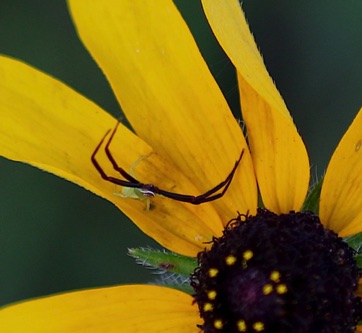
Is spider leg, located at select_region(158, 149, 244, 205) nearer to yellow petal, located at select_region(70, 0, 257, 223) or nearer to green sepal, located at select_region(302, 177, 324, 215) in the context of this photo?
yellow petal, located at select_region(70, 0, 257, 223)

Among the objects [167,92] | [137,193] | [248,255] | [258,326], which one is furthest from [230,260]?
[167,92]

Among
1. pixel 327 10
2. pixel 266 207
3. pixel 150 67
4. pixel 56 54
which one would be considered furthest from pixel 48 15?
pixel 266 207

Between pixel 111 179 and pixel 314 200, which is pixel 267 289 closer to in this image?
pixel 314 200

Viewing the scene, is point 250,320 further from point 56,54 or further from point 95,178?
point 56,54

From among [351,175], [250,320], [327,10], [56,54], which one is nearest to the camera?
[250,320]

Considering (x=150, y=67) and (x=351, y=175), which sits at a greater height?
(x=150, y=67)

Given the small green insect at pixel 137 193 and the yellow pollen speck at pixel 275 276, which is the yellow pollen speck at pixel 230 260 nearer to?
the yellow pollen speck at pixel 275 276
